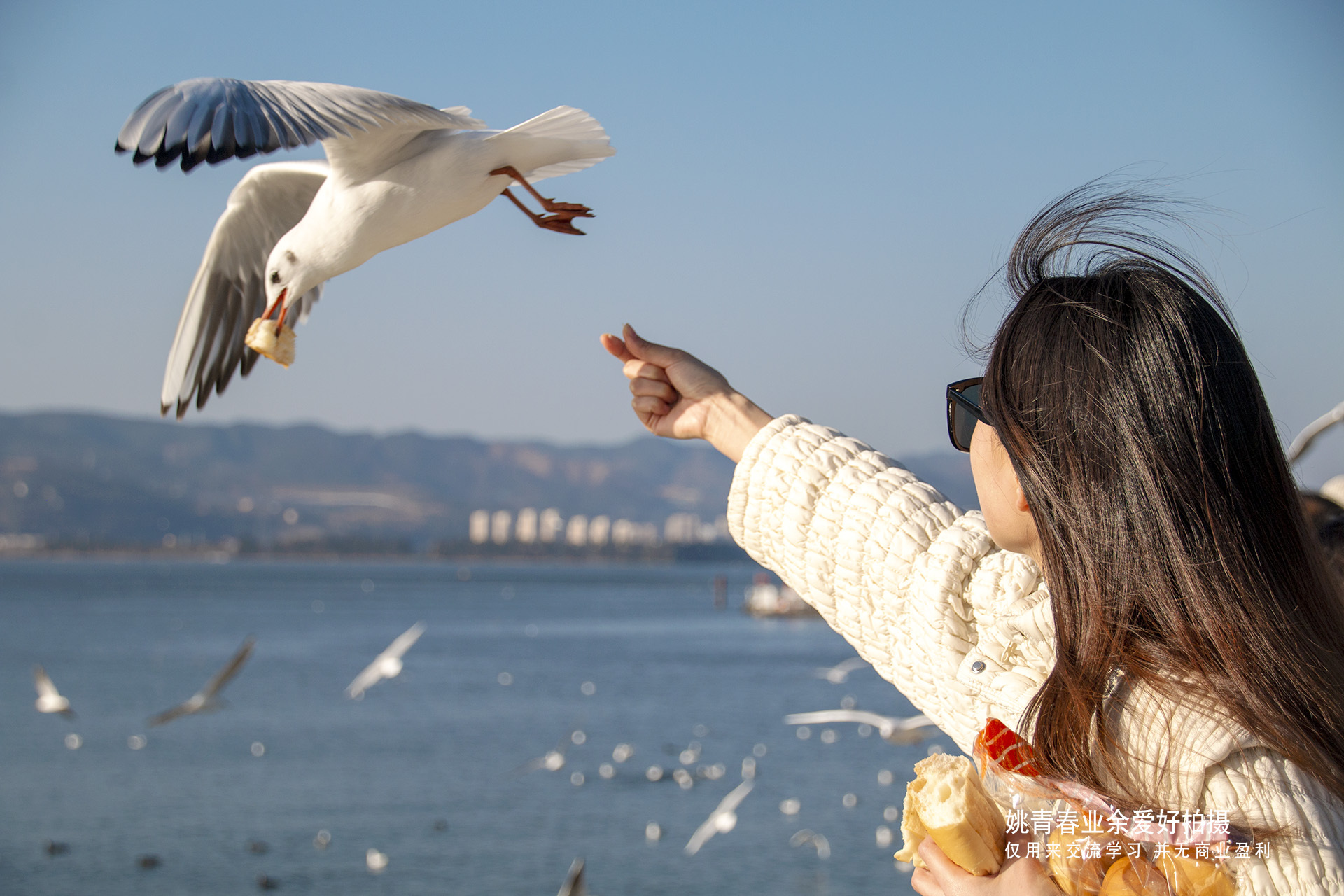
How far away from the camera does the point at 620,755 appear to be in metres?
31.4

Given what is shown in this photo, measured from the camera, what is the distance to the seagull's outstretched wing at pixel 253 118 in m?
1.40

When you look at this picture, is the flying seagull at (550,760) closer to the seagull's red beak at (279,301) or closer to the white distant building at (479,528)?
the seagull's red beak at (279,301)

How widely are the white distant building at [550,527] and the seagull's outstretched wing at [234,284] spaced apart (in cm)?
16129

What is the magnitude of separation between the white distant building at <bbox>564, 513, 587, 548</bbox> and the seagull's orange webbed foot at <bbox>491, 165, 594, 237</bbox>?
161 metres

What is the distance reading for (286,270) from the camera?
157cm

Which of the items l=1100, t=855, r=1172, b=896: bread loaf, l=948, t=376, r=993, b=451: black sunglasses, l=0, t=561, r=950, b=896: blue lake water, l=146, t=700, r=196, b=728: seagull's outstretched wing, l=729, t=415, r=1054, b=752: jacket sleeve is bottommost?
l=0, t=561, r=950, b=896: blue lake water

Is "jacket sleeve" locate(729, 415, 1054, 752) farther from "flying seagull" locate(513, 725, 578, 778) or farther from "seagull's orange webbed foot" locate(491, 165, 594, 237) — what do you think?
"flying seagull" locate(513, 725, 578, 778)

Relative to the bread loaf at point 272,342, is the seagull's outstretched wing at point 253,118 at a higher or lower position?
higher

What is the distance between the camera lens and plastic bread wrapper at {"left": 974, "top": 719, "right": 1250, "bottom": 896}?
1053 mm

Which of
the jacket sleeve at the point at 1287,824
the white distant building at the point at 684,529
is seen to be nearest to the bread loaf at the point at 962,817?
the jacket sleeve at the point at 1287,824

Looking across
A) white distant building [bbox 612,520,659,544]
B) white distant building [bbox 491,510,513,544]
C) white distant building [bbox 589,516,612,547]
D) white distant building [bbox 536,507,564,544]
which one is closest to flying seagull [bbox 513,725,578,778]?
white distant building [bbox 589,516,612,547]

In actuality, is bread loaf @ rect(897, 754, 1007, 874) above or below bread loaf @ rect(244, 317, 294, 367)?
below

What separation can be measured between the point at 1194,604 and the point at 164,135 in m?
1.30

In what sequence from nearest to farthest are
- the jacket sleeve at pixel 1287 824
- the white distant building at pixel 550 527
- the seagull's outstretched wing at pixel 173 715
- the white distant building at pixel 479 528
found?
the jacket sleeve at pixel 1287 824, the seagull's outstretched wing at pixel 173 715, the white distant building at pixel 550 527, the white distant building at pixel 479 528
